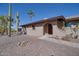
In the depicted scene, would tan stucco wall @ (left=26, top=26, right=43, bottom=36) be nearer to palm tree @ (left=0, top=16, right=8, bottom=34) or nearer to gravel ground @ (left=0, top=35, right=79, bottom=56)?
gravel ground @ (left=0, top=35, right=79, bottom=56)

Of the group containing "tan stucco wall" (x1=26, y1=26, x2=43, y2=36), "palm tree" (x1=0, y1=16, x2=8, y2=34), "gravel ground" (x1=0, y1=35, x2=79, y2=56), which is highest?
"palm tree" (x1=0, y1=16, x2=8, y2=34)

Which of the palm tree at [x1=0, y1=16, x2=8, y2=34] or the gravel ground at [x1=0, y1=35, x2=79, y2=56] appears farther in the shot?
the palm tree at [x1=0, y1=16, x2=8, y2=34]

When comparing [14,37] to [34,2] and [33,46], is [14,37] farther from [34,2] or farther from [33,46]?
[34,2]

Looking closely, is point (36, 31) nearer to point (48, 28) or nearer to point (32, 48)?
point (48, 28)

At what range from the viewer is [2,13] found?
19.2 feet

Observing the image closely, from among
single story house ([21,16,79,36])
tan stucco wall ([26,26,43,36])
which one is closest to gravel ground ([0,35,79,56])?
tan stucco wall ([26,26,43,36])

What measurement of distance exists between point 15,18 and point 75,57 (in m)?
2.87

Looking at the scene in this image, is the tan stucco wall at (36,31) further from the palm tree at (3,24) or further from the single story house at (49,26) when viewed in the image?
the palm tree at (3,24)

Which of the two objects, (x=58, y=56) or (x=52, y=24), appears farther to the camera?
(x=52, y=24)

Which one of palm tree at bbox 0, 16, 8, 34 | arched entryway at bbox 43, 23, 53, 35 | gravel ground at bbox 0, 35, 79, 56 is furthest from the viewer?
arched entryway at bbox 43, 23, 53, 35

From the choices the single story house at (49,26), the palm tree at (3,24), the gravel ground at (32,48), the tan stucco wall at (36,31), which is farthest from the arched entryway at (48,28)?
the palm tree at (3,24)

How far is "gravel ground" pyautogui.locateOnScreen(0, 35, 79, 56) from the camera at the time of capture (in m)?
4.97

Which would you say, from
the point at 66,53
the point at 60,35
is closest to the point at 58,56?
the point at 66,53

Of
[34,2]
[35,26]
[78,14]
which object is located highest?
[34,2]
